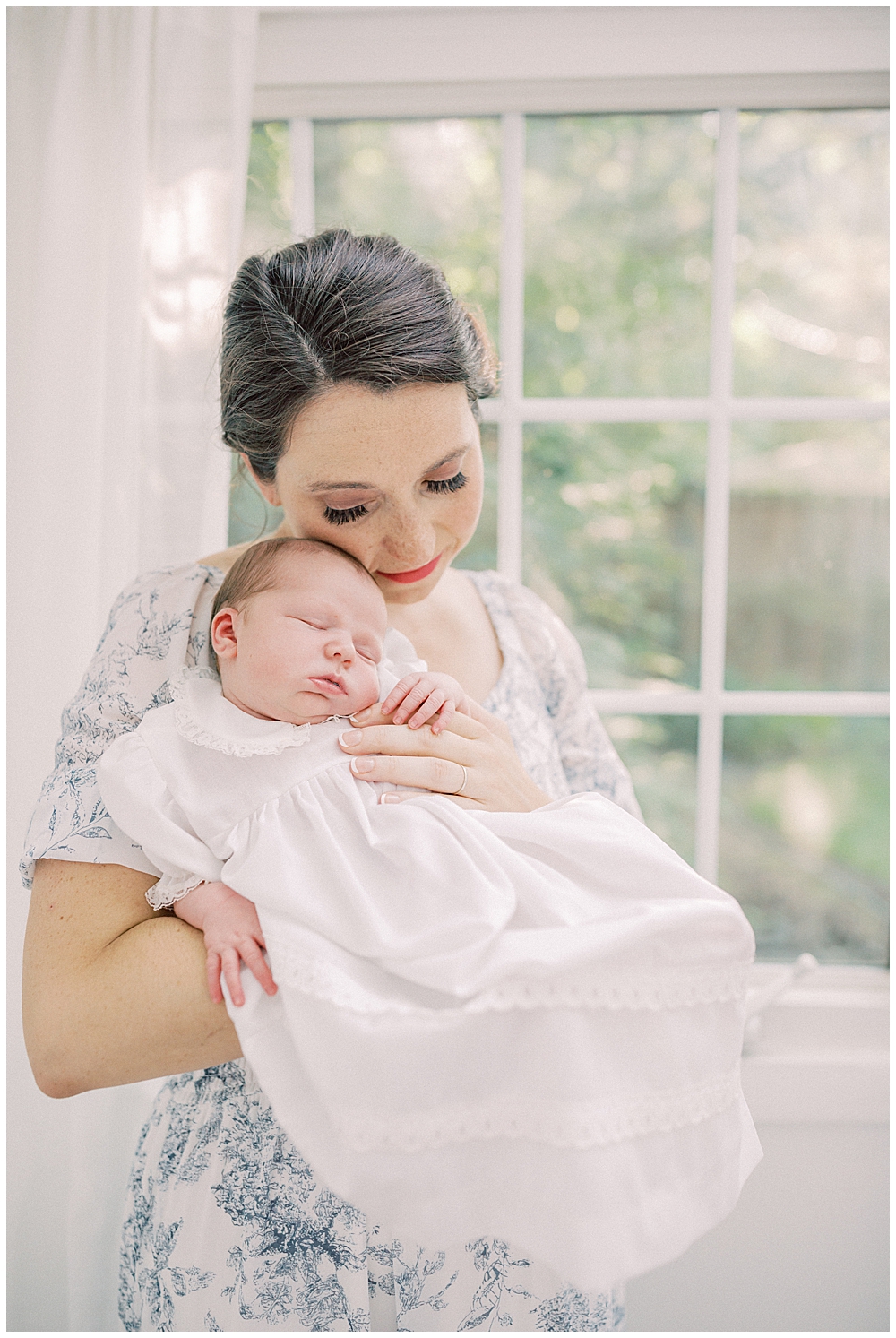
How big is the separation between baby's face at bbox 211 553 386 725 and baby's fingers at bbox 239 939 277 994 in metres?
0.28

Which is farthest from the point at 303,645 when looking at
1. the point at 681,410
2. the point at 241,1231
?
the point at 681,410

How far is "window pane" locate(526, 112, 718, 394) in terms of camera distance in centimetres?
173

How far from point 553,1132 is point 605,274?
1.65 m

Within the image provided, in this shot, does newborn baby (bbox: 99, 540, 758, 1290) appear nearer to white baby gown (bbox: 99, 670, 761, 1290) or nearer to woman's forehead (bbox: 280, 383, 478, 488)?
white baby gown (bbox: 99, 670, 761, 1290)

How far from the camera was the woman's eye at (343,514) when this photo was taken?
42.3 inches

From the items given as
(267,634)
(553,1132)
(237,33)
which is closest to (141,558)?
(267,634)

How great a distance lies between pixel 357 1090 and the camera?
0.76 m

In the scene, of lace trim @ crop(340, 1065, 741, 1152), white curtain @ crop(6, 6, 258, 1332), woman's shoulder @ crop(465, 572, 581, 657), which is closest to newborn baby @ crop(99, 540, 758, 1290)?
lace trim @ crop(340, 1065, 741, 1152)

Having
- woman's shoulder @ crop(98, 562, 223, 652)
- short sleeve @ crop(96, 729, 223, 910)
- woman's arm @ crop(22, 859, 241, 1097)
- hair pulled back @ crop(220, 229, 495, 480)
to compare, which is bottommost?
woman's arm @ crop(22, 859, 241, 1097)

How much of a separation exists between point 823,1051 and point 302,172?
2.16m

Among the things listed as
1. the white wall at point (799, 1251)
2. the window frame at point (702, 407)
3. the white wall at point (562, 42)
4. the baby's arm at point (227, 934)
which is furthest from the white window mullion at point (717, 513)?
the baby's arm at point (227, 934)

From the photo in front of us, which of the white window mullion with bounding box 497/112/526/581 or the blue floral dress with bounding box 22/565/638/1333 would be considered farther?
the white window mullion with bounding box 497/112/526/581

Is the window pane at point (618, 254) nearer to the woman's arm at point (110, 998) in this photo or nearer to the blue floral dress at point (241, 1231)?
the blue floral dress at point (241, 1231)

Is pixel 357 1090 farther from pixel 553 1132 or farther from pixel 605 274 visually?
pixel 605 274
